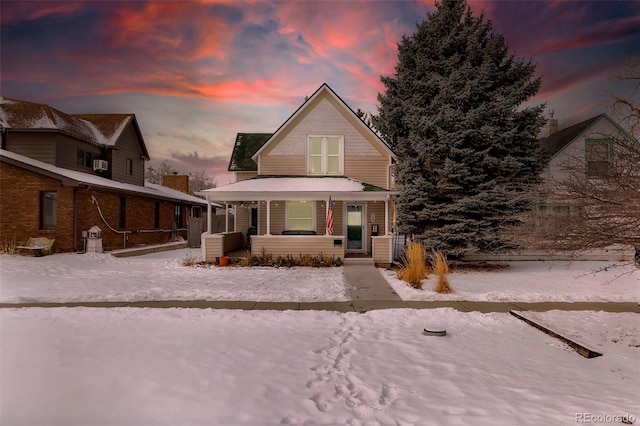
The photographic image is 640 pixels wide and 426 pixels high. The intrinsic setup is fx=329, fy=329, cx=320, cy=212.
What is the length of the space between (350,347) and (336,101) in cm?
1461

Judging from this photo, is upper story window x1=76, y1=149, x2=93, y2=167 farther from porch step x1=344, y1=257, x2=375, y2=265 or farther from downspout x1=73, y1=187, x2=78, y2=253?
porch step x1=344, y1=257, x2=375, y2=265

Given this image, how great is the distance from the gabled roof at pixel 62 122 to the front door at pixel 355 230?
16.5 meters

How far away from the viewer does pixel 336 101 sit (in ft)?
57.3

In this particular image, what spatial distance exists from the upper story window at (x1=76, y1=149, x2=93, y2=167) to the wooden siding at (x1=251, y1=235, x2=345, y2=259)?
44.0ft

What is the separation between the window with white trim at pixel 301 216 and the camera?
17719mm

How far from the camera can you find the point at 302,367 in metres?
4.50

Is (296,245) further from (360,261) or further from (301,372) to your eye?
(301,372)

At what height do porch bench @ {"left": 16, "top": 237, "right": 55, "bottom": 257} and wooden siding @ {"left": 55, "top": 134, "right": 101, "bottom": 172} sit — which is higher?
wooden siding @ {"left": 55, "top": 134, "right": 101, "bottom": 172}

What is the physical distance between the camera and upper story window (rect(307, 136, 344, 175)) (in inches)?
699

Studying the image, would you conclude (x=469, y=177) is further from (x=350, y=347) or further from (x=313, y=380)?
(x=313, y=380)

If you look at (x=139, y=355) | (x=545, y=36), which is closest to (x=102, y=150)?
(x=139, y=355)
